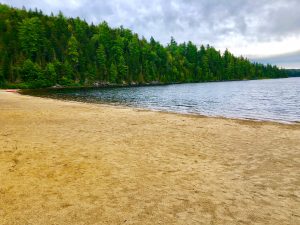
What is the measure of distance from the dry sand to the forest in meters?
98.8

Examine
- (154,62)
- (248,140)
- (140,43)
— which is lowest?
(248,140)

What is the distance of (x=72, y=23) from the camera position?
557 ft

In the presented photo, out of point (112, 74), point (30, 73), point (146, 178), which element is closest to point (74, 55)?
point (112, 74)

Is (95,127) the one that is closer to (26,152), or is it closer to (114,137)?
(114,137)

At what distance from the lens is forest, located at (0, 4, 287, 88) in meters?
116

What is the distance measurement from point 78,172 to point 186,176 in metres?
3.64

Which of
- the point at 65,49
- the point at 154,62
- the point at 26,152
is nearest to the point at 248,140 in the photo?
the point at 26,152

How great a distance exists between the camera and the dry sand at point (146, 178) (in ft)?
21.6

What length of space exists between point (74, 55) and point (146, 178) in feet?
473

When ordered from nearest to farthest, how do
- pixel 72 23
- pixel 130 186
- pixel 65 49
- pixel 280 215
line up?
pixel 280 215
pixel 130 186
pixel 65 49
pixel 72 23

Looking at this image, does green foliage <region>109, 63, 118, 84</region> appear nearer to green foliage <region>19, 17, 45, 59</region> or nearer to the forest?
the forest

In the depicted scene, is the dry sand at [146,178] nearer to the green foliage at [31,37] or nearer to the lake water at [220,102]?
the lake water at [220,102]

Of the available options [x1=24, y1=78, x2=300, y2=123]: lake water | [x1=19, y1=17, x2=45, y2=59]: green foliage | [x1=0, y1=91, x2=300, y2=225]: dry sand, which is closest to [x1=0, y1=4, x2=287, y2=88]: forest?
[x1=19, y1=17, x2=45, y2=59]: green foliage

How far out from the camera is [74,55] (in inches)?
5684
